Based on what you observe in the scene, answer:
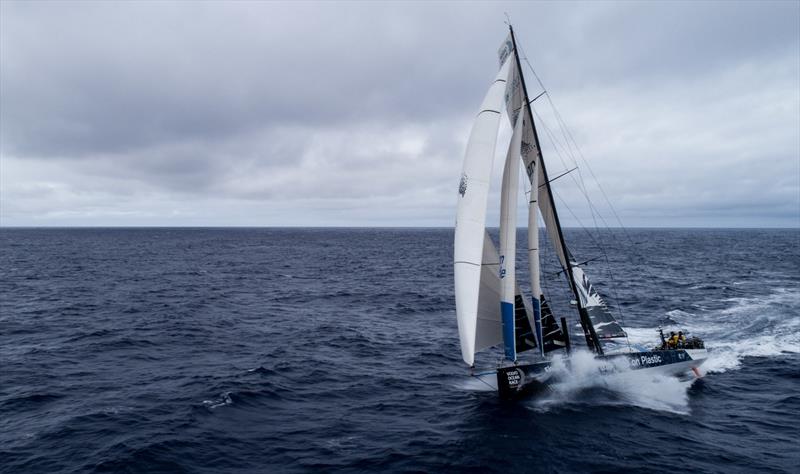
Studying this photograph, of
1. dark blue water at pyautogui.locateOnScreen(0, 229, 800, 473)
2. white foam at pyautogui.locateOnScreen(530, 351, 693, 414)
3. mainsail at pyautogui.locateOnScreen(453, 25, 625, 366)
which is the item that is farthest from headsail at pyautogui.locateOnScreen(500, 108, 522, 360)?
dark blue water at pyautogui.locateOnScreen(0, 229, 800, 473)

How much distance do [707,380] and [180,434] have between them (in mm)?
25680

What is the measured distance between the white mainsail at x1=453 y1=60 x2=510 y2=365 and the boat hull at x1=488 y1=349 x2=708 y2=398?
13.2ft

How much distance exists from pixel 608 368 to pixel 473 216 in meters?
10.8

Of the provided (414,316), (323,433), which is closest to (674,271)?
(414,316)

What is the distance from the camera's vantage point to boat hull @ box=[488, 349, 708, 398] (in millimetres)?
20719

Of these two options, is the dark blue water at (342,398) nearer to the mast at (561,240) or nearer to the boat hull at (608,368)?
the boat hull at (608,368)

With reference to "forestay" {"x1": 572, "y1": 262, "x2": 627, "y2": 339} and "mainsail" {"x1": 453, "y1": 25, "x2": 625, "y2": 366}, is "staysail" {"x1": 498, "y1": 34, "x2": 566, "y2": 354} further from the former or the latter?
"forestay" {"x1": 572, "y1": 262, "x2": 627, "y2": 339}

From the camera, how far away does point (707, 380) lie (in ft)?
79.1

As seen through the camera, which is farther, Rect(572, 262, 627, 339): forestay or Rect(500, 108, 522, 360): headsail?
Rect(572, 262, 627, 339): forestay

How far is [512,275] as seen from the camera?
808 inches

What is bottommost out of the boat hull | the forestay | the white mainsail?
the boat hull

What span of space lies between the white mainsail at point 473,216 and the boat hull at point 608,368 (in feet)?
13.2

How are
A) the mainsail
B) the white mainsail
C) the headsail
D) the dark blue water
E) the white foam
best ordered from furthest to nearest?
1. the white foam
2. the headsail
3. the mainsail
4. the white mainsail
5. the dark blue water

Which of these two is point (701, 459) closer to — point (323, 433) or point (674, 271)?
point (323, 433)
